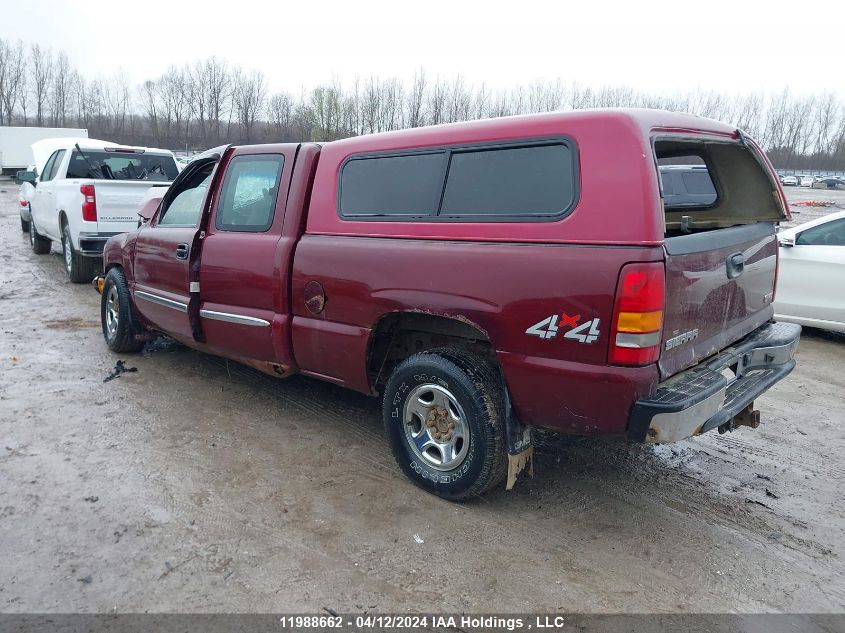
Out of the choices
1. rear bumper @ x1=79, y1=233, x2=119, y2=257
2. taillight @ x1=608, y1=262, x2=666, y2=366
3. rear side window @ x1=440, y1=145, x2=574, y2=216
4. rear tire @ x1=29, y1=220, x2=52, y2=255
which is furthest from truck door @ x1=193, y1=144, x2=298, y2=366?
rear tire @ x1=29, y1=220, x2=52, y2=255

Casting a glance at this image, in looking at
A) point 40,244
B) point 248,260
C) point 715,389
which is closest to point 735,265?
point 715,389

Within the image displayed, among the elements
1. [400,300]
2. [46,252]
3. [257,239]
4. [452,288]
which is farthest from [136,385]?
[46,252]

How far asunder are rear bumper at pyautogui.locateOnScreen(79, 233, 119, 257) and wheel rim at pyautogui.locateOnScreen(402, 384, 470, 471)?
22.4ft

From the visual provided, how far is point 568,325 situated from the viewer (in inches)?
116

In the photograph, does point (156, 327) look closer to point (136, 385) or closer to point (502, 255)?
point (136, 385)

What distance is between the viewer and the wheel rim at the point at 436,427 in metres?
3.51

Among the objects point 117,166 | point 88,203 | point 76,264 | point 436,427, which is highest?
point 117,166

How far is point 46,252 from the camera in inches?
488

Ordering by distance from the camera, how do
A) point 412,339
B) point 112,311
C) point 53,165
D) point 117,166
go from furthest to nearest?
point 53,165 → point 117,166 → point 112,311 → point 412,339

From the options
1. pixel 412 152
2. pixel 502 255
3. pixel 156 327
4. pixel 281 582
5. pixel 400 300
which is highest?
pixel 412 152

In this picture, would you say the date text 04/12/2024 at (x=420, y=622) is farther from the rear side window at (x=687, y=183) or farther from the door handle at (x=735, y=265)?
the rear side window at (x=687, y=183)

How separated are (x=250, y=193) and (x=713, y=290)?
3091mm

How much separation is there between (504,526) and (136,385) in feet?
11.5

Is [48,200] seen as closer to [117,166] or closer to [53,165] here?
[53,165]
